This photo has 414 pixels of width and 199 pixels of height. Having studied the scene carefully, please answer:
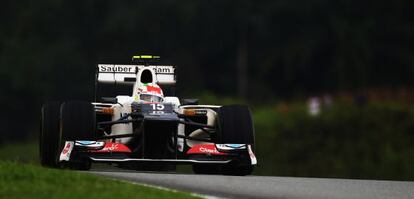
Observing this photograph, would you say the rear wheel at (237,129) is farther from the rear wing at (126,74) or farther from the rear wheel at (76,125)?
the rear wing at (126,74)

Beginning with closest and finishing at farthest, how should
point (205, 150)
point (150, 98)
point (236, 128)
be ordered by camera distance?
point (205, 150)
point (236, 128)
point (150, 98)

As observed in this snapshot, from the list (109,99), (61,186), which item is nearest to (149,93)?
(109,99)

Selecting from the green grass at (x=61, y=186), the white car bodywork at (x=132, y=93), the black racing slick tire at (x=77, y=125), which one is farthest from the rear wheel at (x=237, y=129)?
the green grass at (x=61, y=186)

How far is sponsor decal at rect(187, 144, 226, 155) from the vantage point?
1809 cm

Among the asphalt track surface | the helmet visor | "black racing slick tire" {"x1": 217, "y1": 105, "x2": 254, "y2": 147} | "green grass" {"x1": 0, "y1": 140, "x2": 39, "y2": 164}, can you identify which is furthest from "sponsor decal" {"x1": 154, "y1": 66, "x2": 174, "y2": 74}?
"green grass" {"x1": 0, "y1": 140, "x2": 39, "y2": 164}

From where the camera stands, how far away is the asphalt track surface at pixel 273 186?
47.3 ft

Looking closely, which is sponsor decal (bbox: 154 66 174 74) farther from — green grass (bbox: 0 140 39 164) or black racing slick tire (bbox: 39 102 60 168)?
green grass (bbox: 0 140 39 164)

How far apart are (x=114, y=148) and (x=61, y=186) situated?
394 centimetres

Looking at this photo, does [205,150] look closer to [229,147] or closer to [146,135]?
[229,147]

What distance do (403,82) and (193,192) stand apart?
42304 mm

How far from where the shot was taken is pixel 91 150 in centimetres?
1780

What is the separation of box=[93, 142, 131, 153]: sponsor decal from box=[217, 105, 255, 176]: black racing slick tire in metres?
1.25

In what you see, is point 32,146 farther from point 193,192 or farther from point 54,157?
point 193,192

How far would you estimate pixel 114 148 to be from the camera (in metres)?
17.9
